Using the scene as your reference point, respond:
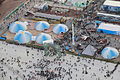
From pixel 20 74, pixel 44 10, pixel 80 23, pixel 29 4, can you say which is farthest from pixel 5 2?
pixel 20 74

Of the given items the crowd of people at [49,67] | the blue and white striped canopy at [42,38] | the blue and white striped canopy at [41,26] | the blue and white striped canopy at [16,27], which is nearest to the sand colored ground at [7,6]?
the blue and white striped canopy at [16,27]

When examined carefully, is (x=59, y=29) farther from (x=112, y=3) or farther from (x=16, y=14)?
(x=112, y=3)

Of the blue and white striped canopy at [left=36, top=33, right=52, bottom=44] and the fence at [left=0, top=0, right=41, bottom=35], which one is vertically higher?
the fence at [left=0, top=0, right=41, bottom=35]

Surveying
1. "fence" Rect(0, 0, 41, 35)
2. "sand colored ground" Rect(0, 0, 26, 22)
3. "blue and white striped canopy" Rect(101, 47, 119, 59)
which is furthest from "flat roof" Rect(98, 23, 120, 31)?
"sand colored ground" Rect(0, 0, 26, 22)

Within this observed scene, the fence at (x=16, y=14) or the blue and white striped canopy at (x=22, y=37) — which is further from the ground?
the fence at (x=16, y=14)

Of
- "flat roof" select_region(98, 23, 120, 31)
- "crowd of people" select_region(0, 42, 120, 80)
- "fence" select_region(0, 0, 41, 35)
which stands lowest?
"crowd of people" select_region(0, 42, 120, 80)

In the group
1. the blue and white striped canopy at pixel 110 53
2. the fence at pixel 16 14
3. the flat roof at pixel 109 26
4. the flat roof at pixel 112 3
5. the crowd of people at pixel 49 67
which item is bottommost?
the crowd of people at pixel 49 67

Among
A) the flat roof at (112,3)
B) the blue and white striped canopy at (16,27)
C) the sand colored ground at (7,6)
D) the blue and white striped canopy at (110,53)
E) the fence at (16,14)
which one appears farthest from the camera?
the sand colored ground at (7,6)

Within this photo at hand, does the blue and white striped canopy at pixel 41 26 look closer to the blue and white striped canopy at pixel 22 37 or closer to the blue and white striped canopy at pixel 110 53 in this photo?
the blue and white striped canopy at pixel 22 37

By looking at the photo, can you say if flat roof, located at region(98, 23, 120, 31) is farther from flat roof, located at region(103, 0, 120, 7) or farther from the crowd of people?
the crowd of people
